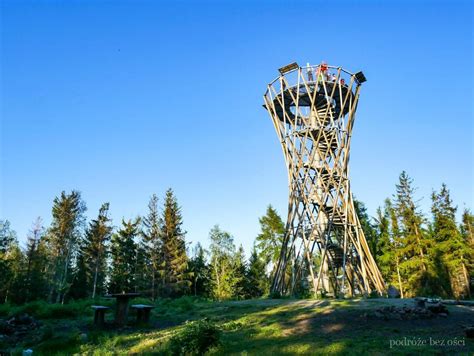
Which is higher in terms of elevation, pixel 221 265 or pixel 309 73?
pixel 309 73

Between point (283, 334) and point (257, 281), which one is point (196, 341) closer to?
point (283, 334)

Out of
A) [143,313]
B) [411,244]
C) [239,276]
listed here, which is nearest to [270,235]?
[239,276]

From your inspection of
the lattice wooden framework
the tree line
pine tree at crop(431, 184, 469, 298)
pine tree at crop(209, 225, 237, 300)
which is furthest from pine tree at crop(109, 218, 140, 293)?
pine tree at crop(431, 184, 469, 298)

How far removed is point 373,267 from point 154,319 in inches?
450

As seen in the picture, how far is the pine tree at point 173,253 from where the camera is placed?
2820cm

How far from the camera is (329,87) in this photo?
19234 mm

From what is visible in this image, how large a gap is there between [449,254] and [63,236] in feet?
98.3

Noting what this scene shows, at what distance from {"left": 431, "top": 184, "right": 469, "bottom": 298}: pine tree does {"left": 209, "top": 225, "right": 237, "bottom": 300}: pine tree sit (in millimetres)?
15524

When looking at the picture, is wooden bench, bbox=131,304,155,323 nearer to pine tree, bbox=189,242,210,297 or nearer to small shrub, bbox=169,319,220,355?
small shrub, bbox=169,319,220,355

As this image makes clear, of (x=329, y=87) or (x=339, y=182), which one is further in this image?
(x=329, y=87)

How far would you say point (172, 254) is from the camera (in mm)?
29172

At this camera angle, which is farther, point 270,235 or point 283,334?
point 270,235

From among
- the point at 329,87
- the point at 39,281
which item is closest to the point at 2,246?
the point at 39,281

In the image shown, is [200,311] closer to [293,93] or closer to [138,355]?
[138,355]
